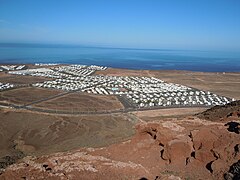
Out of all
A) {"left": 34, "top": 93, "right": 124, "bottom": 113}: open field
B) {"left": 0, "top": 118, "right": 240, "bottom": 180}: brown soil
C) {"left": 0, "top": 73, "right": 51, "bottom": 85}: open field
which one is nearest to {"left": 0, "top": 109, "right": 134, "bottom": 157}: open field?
{"left": 34, "top": 93, "right": 124, "bottom": 113}: open field

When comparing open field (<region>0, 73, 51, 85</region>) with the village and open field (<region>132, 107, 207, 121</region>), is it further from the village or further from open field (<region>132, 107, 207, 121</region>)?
open field (<region>132, 107, 207, 121</region>)

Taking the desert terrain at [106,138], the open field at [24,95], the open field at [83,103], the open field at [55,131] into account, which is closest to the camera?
the desert terrain at [106,138]

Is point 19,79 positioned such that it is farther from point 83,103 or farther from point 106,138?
point 106,138

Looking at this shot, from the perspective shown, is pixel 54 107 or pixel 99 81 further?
pixel 99 81

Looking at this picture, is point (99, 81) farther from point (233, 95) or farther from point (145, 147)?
point (145, 147)

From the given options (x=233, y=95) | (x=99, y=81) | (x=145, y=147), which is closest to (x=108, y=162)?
(x=145, y=147)

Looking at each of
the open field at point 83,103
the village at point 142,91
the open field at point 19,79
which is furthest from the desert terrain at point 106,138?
the village at point 142,91

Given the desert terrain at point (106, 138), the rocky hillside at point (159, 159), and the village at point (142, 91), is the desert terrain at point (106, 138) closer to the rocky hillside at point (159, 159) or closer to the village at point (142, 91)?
the rocky hillside at point (159, 159)
